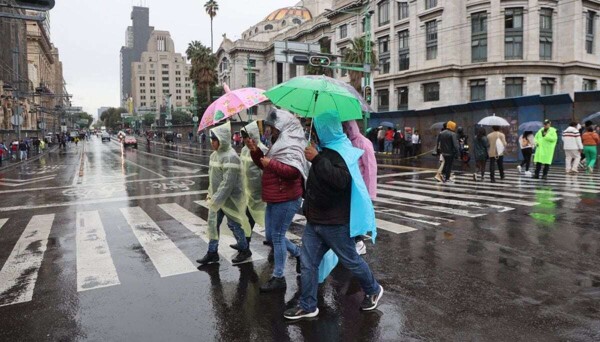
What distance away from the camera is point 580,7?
38.5 meters

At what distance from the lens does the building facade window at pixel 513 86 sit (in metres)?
38.6

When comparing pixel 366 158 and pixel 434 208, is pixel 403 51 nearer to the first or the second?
pixel 434 208

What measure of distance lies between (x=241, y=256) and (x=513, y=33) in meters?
39.1

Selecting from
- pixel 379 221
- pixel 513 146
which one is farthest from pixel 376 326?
pixel 513 146

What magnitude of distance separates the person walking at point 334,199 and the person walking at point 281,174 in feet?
1.88

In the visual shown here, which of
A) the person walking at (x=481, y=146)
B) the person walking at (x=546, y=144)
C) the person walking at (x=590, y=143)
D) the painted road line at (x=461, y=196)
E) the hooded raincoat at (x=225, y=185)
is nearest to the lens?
the hooded raincoat at (x=225, y=185)

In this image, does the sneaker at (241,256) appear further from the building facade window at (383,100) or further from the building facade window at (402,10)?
the building facade window at (402,10)

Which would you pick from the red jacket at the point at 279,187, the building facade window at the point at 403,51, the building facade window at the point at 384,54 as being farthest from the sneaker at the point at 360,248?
the building facade window at the point at 384,54

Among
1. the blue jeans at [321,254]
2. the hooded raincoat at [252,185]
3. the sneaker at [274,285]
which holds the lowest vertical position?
the sneaker at [274,285]

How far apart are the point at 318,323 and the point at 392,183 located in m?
11.3

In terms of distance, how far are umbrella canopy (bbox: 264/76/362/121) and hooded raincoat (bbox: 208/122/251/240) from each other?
1.45m

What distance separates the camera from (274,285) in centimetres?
505

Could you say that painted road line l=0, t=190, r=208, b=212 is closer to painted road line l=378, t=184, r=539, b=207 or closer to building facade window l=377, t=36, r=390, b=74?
painted road line l=378, t=184, r=539, b=207

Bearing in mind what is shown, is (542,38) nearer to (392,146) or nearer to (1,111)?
(392,146)
